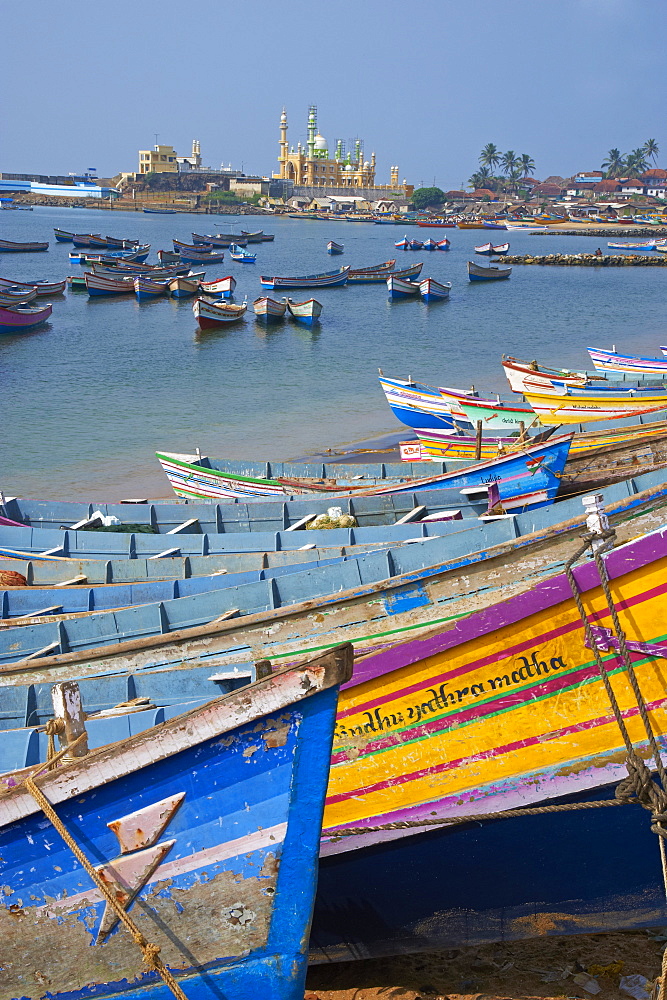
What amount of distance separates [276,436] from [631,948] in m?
17.2

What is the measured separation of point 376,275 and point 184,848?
57.5 metres

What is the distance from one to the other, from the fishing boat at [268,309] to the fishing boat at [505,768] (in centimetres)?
3498

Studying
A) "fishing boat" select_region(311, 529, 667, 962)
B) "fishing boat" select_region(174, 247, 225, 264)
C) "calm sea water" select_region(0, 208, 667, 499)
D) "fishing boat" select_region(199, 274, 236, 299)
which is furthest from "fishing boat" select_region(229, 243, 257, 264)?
"fishing boat" select_region(311, 529, 667, 962)

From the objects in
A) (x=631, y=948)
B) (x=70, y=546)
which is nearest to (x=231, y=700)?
(x=631, y=948)

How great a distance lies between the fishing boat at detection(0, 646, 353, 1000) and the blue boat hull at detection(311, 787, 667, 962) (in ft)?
4.10

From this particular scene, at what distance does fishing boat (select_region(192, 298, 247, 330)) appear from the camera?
36844 millimetres

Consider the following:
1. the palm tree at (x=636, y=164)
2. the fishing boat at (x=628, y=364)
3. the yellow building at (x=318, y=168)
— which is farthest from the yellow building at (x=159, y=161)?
the fishing boat at (x=628, y=364)

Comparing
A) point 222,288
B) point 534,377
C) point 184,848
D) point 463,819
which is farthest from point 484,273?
point 184,848

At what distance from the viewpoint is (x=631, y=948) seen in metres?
5.58

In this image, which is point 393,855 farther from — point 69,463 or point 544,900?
point 69,463

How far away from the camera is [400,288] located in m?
51.5

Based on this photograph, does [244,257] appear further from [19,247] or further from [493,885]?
[493,885]

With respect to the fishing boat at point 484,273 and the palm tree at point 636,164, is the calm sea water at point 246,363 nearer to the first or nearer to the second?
→ the fishing boat at point 484,273

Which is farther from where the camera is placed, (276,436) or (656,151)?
(656,151)
